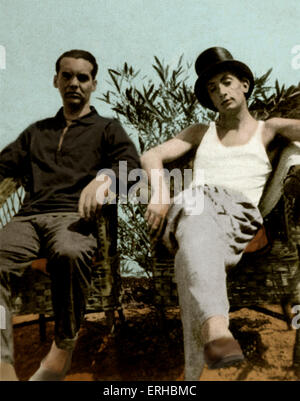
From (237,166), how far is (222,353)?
1.40 metres

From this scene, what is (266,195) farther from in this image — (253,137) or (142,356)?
(142,356)

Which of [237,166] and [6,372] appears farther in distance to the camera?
[237,166]

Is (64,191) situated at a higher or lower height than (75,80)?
lower

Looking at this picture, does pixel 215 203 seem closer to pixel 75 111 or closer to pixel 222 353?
pixel 222 353

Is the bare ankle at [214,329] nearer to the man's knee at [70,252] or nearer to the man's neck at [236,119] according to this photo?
the man's knee at [70,252]

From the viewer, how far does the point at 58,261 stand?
2223 mm

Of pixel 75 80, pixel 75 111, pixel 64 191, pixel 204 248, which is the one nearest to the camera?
pixel 204 248

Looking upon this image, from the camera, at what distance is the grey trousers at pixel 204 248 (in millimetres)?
1910

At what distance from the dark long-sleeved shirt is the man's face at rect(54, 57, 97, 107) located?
15 centimetres

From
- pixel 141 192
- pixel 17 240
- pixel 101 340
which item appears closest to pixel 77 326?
pixel 17 240

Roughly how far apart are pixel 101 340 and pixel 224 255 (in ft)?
5.44

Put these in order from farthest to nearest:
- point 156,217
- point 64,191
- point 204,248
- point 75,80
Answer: point 75,80
point 64,191
point 156,217
point 204,248

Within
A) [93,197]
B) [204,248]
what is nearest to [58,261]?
[93,197]

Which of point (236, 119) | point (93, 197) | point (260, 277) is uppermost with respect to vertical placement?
point (236, 119)
